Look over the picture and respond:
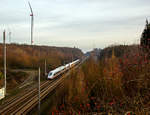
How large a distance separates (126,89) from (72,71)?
3924mm

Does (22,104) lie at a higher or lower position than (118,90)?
lower

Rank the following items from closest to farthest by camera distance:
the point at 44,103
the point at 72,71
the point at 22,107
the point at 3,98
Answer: the point at 72,71 < the point at 22,107 < the point at 44,103 < the point at 3,98

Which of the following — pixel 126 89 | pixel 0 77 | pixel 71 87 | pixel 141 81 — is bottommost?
pixel 0 77

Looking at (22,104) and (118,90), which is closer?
(118,90)

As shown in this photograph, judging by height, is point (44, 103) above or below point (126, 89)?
below

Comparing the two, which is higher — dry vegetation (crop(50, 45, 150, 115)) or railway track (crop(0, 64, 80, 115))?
dry vegetation (crop(50, 45, 150, 115))

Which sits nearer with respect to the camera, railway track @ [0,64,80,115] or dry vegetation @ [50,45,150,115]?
dry vegetation @ [50,45,150,115]

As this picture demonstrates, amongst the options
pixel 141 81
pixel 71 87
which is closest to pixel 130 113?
pixel 141 81

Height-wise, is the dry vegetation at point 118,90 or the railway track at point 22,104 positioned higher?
the dry vegetation at point 118,90

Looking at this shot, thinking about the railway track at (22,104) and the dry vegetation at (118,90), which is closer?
the dry vegetation at (118,90)

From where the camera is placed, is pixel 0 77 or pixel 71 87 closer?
pixel 71 87

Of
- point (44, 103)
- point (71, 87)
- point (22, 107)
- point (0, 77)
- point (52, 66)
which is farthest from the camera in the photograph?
point (52, 66)

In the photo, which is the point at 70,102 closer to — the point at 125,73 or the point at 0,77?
the point at 125,73

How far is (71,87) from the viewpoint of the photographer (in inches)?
301
